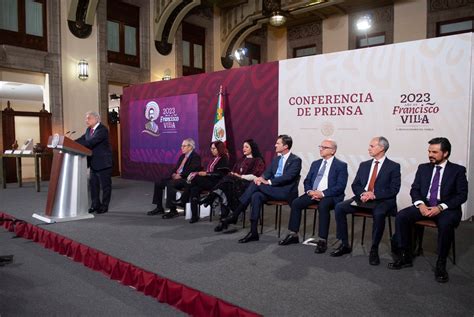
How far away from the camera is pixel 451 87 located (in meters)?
4.56

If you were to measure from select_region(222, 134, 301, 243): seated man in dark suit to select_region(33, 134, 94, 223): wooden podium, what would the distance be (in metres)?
1.92

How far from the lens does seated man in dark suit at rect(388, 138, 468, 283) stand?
2.82 meters

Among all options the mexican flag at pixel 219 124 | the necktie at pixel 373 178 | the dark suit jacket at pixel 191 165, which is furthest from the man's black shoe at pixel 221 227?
the mexican flag at pixel 219 124

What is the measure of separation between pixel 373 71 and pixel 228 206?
2654mm

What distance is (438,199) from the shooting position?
2.99 m

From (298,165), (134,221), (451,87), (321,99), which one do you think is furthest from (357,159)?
(134,221)

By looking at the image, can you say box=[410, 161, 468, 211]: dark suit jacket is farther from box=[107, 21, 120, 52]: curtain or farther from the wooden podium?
box=[107, 21, 120, 52]: curtain

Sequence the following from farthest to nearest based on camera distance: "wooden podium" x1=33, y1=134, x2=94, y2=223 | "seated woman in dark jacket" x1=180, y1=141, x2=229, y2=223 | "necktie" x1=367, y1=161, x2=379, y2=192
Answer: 1. "seated woman in dark jacket" x1=180, y1=141, x2=229, y2=223
2. "wooden podium" x1=33, y1=134, x2=94, y2=223
3. "necktie" x1=367, y1=161, x2=379, y2=192

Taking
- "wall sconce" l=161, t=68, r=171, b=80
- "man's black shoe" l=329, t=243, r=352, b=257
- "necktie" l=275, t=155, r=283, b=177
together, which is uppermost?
"wall sconce" l=161, t=68, r=171, b=80

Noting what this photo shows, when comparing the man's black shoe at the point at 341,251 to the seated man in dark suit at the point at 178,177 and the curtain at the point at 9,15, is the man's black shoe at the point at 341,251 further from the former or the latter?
the curtain at the point at 9,15

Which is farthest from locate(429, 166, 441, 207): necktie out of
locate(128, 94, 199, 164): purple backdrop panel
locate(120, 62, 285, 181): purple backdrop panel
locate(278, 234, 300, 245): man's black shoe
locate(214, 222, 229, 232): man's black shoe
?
locate(128, 94, 199, 164): purple backdrop panel

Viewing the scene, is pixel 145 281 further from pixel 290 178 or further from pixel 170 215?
pixel 170 215

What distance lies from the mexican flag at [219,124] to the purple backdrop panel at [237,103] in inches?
6.0

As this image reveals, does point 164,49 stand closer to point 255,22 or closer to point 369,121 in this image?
point 255,22
